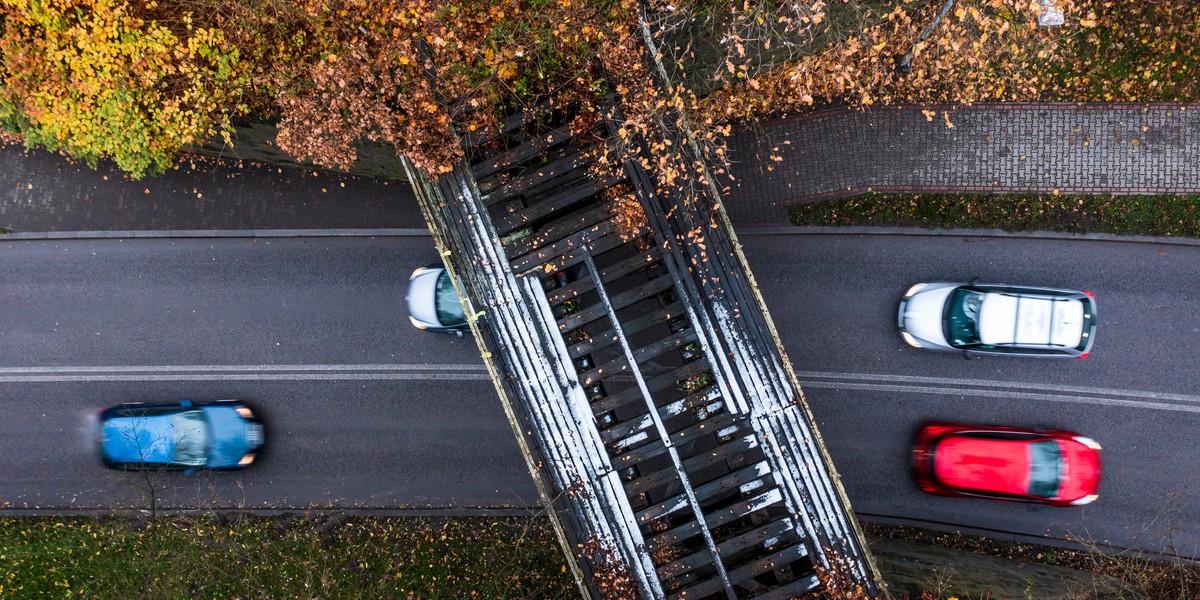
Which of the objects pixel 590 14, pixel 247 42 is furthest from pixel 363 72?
pixel 590 14

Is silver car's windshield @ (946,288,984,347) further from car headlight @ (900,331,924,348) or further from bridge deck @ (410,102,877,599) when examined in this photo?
bridge deck @ (410,102,877,599)

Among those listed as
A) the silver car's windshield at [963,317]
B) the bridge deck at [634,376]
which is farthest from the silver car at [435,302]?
the silver car's windshield at [963,317]

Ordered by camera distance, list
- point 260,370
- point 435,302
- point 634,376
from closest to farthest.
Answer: point 634,376
point 435,302
point 260,370

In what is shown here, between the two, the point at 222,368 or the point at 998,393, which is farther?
the point at 222,368

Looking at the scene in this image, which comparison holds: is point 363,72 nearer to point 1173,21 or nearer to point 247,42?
point 247,42

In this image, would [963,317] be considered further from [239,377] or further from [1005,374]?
[239,377]

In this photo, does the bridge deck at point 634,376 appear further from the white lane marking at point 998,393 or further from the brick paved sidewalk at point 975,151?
the brick paved sidewalk at point 975,151

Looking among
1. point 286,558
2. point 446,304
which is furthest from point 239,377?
point 446,304
